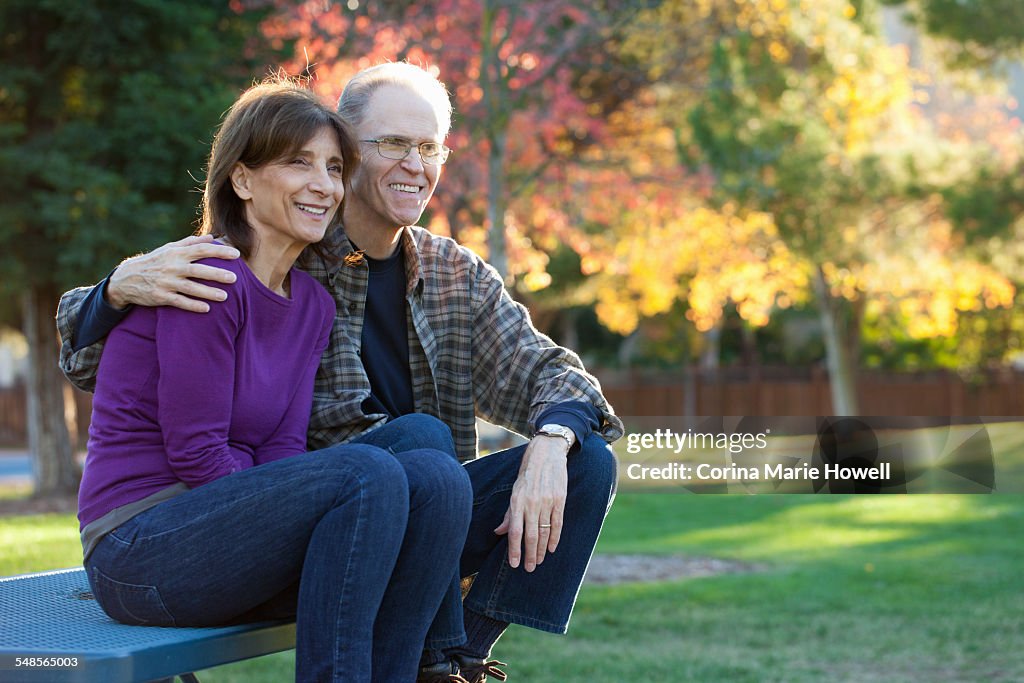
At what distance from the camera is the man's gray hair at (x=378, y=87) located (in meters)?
2.91

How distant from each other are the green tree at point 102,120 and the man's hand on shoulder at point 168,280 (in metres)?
7.24

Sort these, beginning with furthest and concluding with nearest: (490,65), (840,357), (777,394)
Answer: (777,394)
(840,357)
(490,65)

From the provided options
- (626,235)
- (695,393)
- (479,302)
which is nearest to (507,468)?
(479,302)

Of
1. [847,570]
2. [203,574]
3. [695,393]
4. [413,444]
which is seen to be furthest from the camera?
[695,393]

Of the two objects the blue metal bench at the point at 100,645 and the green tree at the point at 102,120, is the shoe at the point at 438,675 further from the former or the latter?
the green tree at the point at 102,120

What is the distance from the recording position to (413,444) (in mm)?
2510

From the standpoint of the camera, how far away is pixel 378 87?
115 inches

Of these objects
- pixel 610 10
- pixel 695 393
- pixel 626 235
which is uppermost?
pixel 610 10

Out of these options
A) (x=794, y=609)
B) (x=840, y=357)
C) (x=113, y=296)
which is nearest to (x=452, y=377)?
(x=113, y=296)

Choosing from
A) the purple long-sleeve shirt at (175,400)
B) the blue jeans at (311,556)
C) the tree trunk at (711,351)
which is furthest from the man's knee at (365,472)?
the tree trunk at (711,351)

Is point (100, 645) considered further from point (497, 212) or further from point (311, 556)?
point (497, 212)

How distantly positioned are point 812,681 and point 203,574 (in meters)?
2.68

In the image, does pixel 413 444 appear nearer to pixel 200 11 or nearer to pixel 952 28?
pixel 200 11

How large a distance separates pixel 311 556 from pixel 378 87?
122cm
